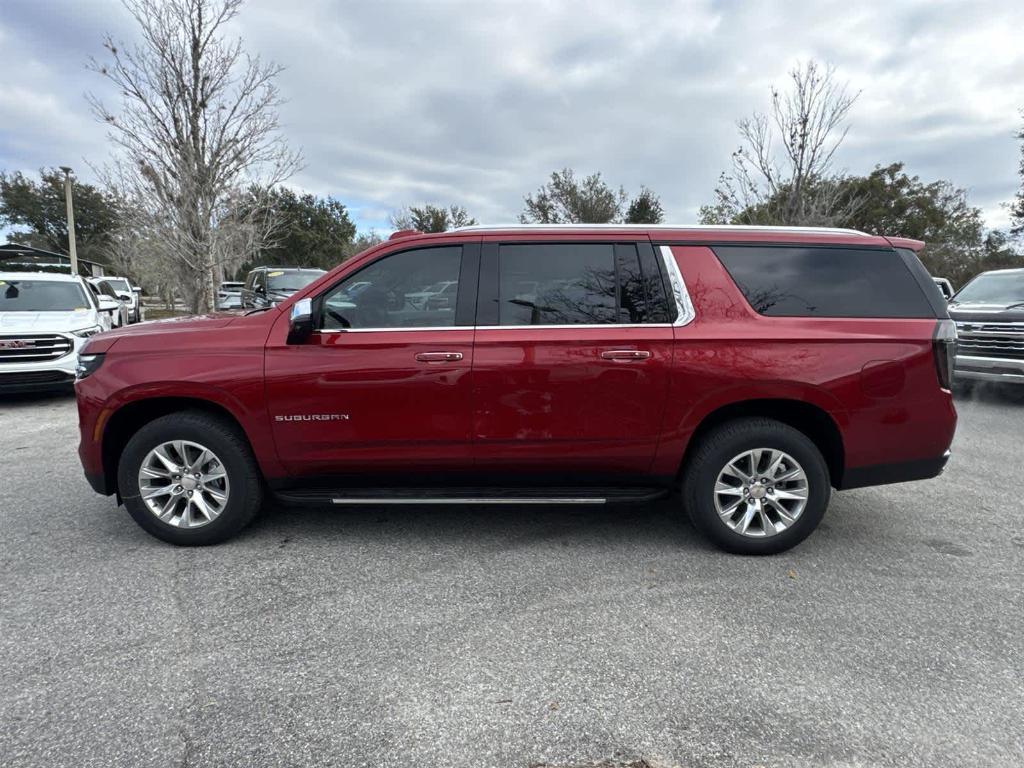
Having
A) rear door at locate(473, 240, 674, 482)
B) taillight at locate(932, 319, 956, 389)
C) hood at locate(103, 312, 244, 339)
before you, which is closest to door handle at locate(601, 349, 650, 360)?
rear door at locate(473, 240, 674, 482)

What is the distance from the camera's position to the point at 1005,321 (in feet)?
26.4

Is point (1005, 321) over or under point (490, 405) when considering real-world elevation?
over

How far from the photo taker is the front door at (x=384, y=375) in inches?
134

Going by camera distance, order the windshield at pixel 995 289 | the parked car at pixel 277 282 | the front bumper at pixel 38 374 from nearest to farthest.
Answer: the front bumper at pixel 38 374 < the windshield at pixel 995 289 < the parked car at pixel 277 282

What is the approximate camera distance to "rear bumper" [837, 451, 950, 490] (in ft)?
11.5

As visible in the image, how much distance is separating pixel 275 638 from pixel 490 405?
1618 mm

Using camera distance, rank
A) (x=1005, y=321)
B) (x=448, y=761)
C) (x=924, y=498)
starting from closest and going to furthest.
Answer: (x=448, y=761) < (x=924, y=498) < (x=1005, y=321)

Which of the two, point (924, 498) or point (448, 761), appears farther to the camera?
point (924, 498)

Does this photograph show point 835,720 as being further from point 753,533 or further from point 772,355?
point 772,355

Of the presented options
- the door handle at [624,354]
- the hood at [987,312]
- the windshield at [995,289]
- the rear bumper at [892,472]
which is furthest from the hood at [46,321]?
the windshield at [995,289]

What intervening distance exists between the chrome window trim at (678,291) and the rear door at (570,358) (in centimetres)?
6

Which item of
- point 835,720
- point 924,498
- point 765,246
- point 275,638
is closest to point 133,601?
point 275,638

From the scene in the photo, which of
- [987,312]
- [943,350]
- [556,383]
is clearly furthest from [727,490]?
[987,312]

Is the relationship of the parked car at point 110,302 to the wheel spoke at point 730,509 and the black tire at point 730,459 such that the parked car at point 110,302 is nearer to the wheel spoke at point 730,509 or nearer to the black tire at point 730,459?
the black tire at point 730,459
